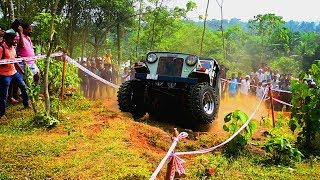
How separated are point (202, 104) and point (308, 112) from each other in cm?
211

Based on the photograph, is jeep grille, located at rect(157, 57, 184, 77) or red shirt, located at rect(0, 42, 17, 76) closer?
red shirt, located at rect(0, 42, 17, 76)

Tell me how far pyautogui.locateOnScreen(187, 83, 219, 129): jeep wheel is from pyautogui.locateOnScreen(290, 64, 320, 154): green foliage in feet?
5.92

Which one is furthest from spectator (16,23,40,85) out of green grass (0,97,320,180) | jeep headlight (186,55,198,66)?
jeep headlight (186,55,198,66)

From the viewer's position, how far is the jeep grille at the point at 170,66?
838 centimetres

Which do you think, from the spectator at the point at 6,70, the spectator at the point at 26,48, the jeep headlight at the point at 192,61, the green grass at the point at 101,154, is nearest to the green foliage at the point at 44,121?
the green grass at the point at 101,154

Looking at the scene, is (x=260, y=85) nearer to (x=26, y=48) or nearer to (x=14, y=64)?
(x=26, y=48)

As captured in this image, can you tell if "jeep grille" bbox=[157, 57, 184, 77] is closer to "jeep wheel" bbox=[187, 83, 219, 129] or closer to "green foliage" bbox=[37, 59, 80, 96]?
"jeep wheel" bbox=[187, 83, 219, 129]

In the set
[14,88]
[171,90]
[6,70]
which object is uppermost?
[6,70]

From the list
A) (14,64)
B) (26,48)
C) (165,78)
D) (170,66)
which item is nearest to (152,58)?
(170,66)

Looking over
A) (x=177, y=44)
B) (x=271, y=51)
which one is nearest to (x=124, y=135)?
(x=177, y=44)

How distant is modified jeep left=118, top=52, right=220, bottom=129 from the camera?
790 centimetres

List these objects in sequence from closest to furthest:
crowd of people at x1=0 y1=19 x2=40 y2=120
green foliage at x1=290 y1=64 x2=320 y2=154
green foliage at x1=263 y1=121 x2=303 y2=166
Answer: green foliage at x1=263 y1=121 x2=303 y2=166
green foliage at x1=290 y1=64 x2=320 y2=154
crowd of people at x1=0 y1=19 x2=40 y2=120

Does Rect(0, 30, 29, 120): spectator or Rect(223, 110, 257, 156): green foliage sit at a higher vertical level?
Rect(0, 30, 29, 120): spectator

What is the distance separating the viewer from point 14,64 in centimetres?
739
